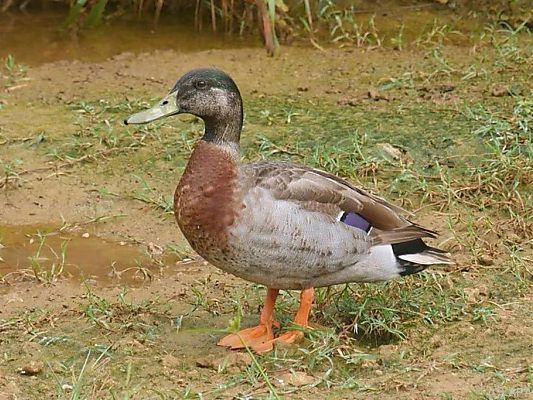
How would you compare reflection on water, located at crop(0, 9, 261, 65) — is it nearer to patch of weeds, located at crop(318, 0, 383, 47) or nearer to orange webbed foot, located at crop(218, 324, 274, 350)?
patch of weeds, located at crop(318, 0, 383, 47)

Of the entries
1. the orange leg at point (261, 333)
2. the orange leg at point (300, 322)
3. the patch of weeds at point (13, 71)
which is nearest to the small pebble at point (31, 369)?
the orange leg at point (261, 333)

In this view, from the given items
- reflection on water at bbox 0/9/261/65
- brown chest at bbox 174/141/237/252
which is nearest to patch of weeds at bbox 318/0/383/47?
reflection on water at bbox 0/9/261/65

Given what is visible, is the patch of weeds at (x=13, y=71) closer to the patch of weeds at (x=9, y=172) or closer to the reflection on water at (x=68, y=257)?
the patch of weeds at (x=9, y=172)

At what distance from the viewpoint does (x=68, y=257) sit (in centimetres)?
567

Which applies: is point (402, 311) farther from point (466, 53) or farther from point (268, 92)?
point (466, 53)

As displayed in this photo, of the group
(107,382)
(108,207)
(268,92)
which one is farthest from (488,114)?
(107,382)

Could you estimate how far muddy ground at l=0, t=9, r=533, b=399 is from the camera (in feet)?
14.5

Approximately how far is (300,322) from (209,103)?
946 millimetres

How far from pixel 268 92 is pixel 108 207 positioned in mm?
1760

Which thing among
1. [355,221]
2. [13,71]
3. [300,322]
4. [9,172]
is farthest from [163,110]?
[13,71]

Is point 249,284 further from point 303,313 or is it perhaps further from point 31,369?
point 31,369

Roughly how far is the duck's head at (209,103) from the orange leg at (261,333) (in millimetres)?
664

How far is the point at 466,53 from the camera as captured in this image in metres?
8.03

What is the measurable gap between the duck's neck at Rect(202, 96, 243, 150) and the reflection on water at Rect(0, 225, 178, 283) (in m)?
0.96
